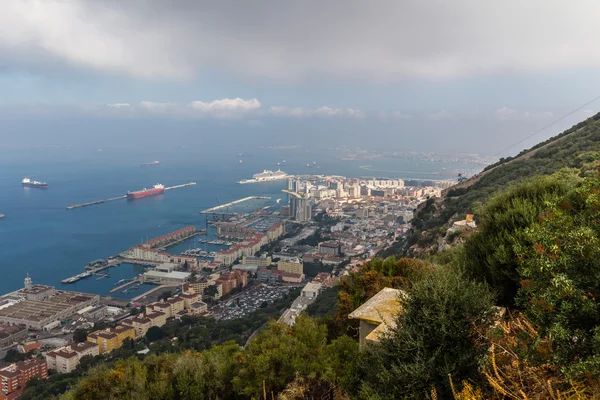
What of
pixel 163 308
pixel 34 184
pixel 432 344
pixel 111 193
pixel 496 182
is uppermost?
pixel 496 182

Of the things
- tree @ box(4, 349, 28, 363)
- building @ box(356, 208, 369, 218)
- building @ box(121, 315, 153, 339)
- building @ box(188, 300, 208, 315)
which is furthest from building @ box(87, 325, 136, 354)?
building @ box(356, 208, 369, 218)

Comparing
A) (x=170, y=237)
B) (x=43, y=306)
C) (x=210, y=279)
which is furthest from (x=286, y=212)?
(x=43, y=306)

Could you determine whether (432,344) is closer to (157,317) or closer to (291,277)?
(157,317)

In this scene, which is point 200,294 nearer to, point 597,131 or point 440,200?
point 440,200

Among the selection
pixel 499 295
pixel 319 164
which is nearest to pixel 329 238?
pixel 499 295

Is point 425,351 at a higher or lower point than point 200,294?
higher

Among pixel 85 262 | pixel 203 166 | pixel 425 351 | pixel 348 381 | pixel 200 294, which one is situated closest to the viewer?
pixel 425 351
